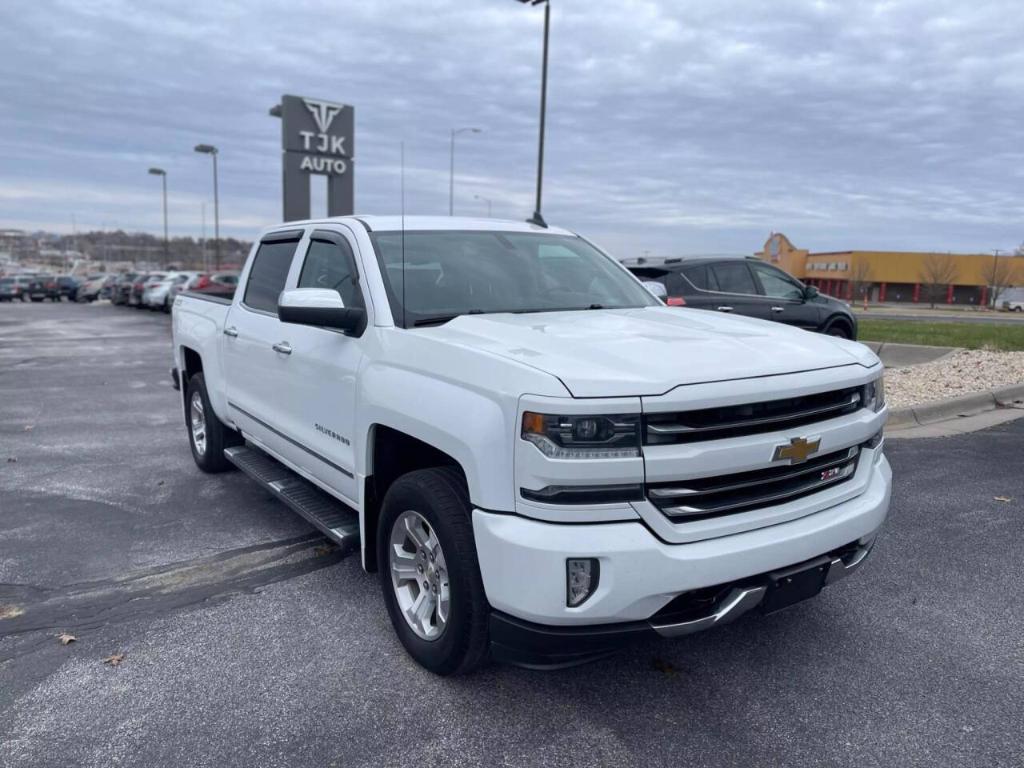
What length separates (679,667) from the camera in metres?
3.51

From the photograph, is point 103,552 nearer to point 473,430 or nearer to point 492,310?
point 492,310

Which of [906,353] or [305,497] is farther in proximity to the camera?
[906,353]

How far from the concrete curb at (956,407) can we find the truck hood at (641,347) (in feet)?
16.4

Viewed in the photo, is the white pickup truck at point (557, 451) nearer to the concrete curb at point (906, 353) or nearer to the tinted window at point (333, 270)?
the tinted window at point (333, 270)

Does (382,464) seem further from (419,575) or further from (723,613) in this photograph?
(723,613)

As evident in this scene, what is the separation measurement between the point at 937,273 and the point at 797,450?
7876 cm

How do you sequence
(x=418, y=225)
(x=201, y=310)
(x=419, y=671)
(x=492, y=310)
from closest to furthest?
(x=419, y=671) → (x=492, y=310) → (x=418, y=225) → (x=201, y=310)

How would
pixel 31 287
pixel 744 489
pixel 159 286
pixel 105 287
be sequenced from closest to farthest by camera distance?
pixel 744 489
pixel 159 286
pixel 105 287
pixel 31 287

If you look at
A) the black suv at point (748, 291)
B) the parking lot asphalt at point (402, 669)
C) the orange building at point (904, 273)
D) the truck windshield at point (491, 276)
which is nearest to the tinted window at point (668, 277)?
the black suv at point (748, 291)

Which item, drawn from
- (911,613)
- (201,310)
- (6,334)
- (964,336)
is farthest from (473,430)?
(6,334)

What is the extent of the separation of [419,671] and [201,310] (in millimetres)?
4211

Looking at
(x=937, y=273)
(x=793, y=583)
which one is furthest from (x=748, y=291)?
(x=937, y=273)

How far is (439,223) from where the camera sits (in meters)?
4.77

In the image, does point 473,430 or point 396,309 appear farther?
point 396,309
